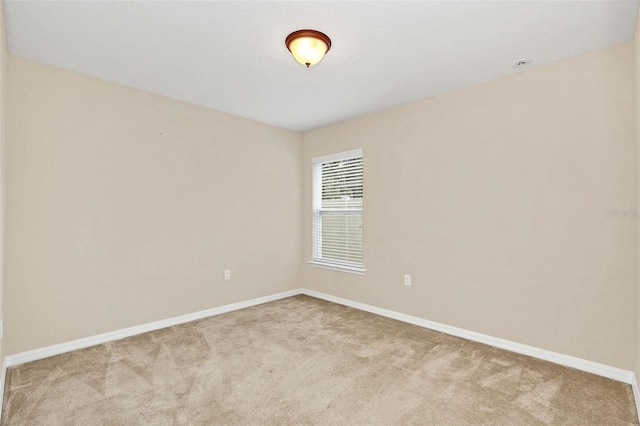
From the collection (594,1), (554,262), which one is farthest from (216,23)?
(554,262)

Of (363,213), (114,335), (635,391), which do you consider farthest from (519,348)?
(114,335)

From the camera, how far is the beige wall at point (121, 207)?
2.70 meters

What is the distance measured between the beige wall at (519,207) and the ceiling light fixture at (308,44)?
167 centimetres

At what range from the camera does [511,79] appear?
2939mm

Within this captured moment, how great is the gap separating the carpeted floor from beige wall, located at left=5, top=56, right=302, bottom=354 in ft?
1.55

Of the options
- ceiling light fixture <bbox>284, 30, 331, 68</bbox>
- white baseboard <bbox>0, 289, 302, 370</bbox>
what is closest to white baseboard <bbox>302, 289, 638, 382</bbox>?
white baseboard <bbox>0, 289, 302, 370</bbox>

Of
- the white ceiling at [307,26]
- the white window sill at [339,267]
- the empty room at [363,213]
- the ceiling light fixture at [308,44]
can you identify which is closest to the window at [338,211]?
the white window sill at [339,267]

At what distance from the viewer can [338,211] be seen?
4574 mm

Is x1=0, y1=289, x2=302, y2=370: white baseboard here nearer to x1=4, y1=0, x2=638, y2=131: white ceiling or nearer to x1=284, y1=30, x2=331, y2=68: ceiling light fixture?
x1=4, y1=0, x2=638, y2=131: white ceiling

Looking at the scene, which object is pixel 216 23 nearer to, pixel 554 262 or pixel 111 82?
pixel 111 82

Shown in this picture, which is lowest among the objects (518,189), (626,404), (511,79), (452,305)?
(626,404)

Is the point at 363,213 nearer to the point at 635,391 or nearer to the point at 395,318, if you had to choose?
the point at 395,318

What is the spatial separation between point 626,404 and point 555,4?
2.56m

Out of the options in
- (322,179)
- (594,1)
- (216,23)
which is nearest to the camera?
→ (594,1)
